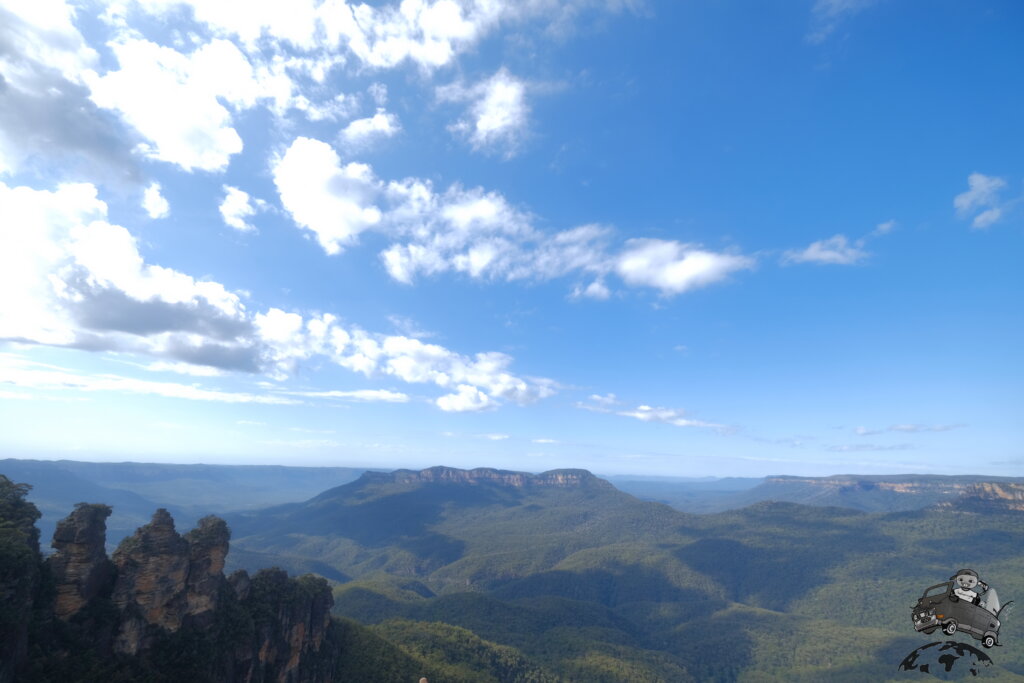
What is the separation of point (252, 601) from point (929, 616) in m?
71.4

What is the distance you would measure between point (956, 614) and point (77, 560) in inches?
2368

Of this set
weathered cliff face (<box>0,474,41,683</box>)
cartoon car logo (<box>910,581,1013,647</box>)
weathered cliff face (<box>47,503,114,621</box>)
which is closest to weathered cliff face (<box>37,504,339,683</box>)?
weathered cliff face (<box>47,503,114,621</box>)

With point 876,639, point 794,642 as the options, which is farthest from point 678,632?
point 876,639

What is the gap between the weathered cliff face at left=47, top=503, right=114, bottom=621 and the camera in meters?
39.9

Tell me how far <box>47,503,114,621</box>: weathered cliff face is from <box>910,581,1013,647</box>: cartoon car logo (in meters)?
58.0

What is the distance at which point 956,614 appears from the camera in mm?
11352

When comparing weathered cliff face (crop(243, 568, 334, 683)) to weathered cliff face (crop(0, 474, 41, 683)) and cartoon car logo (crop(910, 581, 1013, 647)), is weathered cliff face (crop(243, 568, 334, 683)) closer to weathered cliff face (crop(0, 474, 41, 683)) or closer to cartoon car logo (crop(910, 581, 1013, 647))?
weathered cliff face (crop(0, 474, 41, 683))

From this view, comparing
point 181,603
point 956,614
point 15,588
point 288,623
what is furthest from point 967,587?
→ point 288,623

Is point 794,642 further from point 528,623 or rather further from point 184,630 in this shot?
point 184,630

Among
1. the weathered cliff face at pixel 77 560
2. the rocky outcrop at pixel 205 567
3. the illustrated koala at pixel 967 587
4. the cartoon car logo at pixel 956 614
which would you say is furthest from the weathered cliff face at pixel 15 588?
the illustrated koala at pixel 967 587

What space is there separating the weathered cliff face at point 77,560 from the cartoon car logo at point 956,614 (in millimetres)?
57991

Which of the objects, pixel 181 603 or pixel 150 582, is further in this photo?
pixel 181 603

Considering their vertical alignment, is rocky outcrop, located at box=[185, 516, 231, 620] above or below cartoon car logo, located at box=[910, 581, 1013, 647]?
below

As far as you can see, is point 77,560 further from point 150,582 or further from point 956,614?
point 956,614
